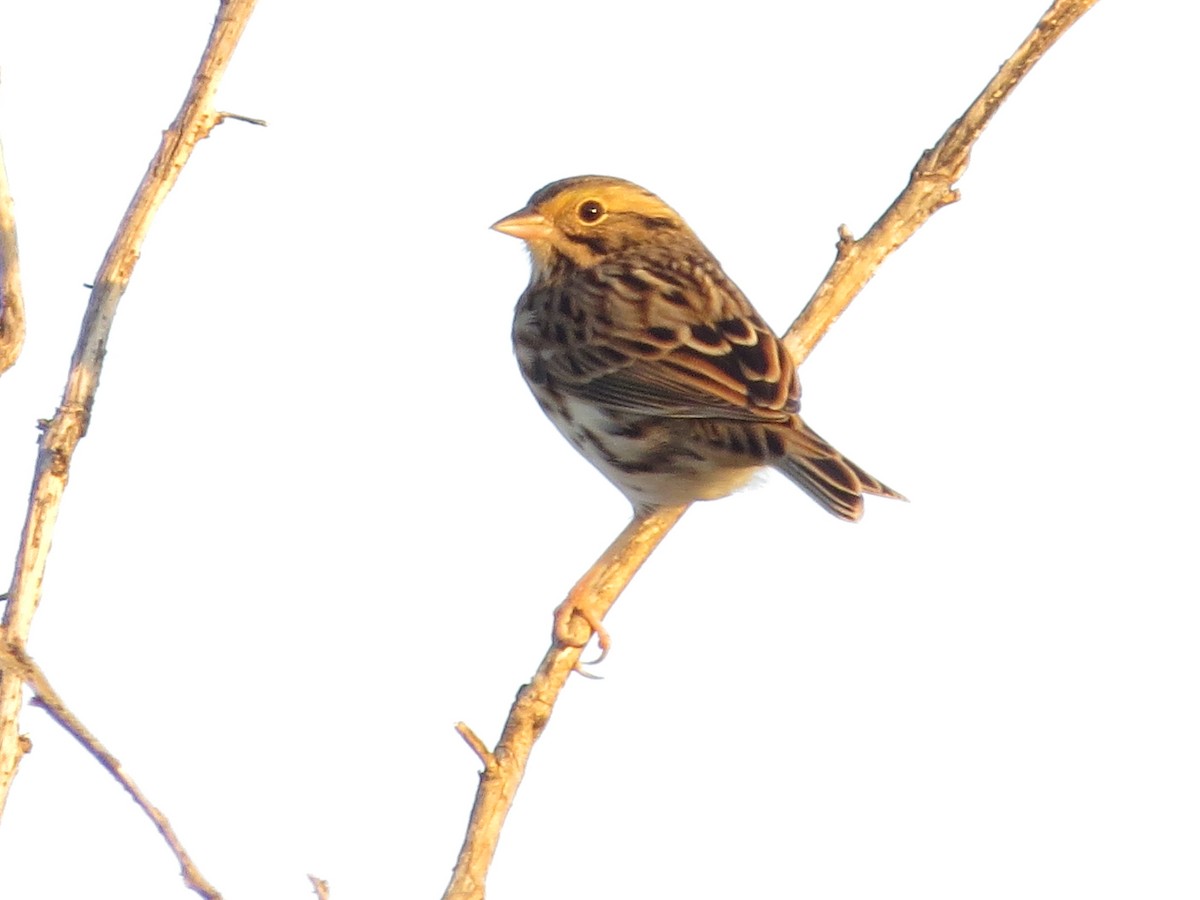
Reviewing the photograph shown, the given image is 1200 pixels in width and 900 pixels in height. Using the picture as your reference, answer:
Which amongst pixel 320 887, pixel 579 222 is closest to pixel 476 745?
pixel 320 887

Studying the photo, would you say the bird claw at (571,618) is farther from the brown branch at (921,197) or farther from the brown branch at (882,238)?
the brown branch at (921,197)

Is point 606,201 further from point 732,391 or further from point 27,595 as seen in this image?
point 27,595

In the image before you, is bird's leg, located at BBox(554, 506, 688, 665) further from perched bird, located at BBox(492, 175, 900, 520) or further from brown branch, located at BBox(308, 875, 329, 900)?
→ brown branch, located at BBox(308, 875, 329, 900)

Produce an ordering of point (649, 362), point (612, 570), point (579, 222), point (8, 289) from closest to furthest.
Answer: point (8, 289) < point (612, 570) < point (649, 362) < point (579, 222)

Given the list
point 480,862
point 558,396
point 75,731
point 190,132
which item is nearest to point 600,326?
point 558,396

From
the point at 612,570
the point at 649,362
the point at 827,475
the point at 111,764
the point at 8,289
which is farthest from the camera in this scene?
the point at 649,362

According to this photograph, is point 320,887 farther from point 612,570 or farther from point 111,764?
point 612,570
